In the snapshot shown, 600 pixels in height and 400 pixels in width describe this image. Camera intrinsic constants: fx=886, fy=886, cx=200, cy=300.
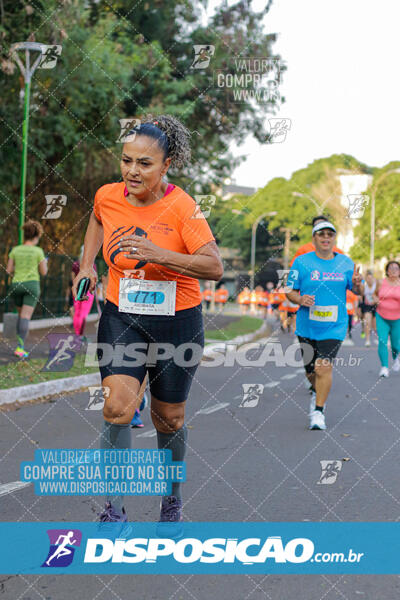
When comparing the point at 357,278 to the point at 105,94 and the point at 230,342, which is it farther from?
the point at 105,94

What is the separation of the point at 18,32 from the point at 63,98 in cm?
227

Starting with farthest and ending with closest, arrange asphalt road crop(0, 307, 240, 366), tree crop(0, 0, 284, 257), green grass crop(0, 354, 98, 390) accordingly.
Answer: tree crop(0, 0, 284, 257) → asphalt road crop(0, 307, 240, 366) → green grass crop(0, 354, 98, 390)

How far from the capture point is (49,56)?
1664 centimetres

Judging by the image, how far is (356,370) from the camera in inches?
545

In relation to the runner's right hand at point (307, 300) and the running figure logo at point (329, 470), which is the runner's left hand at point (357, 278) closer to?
the runner's right hand at point (307, 300)

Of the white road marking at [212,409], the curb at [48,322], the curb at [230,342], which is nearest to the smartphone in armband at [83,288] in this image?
the white road marking at [212,409]

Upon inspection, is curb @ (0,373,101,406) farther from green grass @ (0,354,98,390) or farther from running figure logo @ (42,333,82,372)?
running figure logo @ (42,333,82,372)

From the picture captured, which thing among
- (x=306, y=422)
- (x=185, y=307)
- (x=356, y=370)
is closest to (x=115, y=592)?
(x=185, y=307)

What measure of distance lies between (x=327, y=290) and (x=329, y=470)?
7.82ft

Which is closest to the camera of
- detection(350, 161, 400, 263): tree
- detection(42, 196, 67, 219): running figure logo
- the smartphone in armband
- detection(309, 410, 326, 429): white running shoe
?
the smartphone in armband

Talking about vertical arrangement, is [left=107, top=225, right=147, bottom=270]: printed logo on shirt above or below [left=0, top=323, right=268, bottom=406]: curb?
above

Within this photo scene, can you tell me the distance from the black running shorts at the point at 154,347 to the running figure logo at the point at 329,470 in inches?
68.3

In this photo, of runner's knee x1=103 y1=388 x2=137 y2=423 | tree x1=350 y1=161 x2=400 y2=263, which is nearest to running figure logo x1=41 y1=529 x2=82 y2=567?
runner's knee x1=103 y1=388 x2=137 y2=423

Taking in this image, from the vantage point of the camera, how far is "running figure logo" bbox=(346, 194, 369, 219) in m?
9.23
